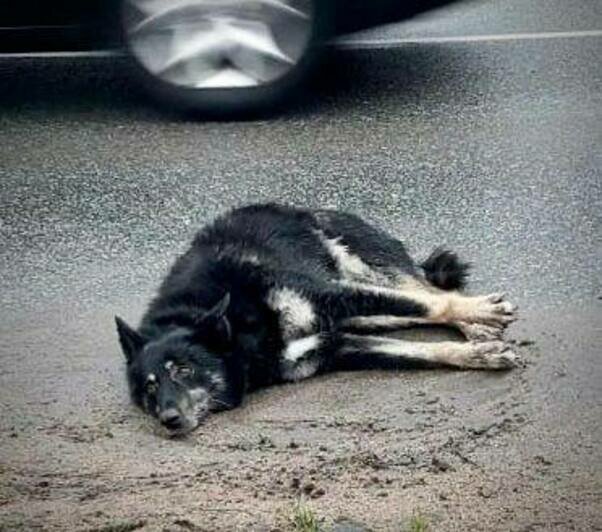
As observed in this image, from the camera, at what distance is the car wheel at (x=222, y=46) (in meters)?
7.88

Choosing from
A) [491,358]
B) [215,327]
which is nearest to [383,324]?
[491,358]

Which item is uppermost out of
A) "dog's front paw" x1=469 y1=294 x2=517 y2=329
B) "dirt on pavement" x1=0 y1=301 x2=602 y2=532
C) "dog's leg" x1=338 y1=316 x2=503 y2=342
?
"dog's front paw" x1=469 y1=294 x2=517 y2=329

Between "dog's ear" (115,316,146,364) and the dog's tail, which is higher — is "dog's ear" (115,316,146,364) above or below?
below

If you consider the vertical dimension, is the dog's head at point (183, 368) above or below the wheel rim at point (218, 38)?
below

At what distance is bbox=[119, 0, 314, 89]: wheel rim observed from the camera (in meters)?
7.88

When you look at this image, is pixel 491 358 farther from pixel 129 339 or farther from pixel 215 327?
pixel 129 339

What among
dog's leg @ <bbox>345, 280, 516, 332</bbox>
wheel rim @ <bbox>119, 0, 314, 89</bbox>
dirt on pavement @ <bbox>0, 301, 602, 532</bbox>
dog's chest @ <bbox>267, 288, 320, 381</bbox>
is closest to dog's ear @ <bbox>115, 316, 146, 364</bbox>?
dirt on pavement @ <bbox>0, 301, 602, 532</bbox>

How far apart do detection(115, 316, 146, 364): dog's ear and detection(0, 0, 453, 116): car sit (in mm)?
2799

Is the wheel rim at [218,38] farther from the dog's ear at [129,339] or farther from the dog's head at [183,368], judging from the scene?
the dog's ear at [129,339]

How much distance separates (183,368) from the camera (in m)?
5.39

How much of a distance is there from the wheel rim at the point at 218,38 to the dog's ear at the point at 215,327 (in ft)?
8.84

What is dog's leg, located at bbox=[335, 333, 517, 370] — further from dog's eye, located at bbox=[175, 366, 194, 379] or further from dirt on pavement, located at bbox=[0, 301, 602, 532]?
dog's eye, located at bbox=[175, 366, 194, 379]

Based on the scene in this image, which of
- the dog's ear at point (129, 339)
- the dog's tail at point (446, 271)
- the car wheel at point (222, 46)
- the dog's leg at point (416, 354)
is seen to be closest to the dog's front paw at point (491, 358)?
the dog's leg at point (416, 354)

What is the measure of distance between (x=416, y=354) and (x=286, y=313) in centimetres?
52
